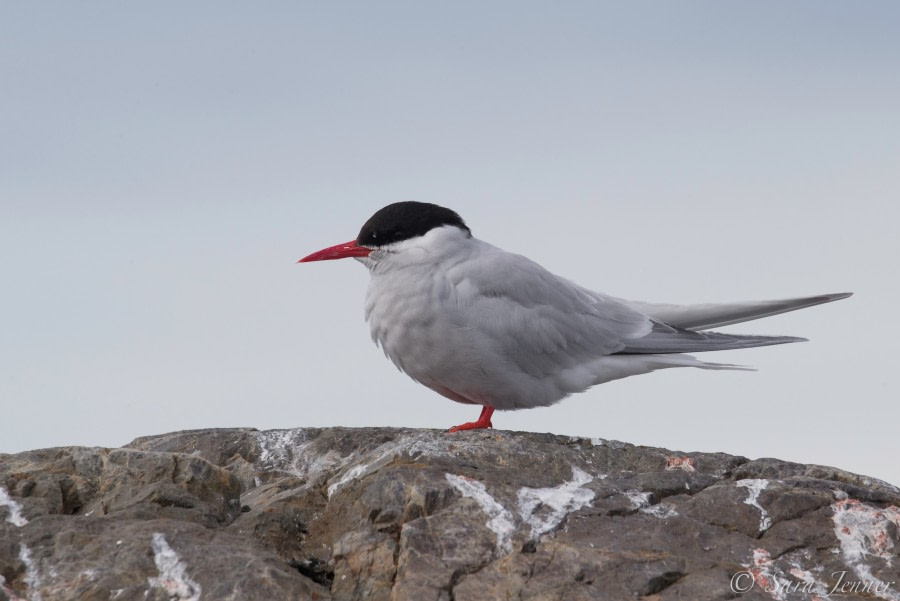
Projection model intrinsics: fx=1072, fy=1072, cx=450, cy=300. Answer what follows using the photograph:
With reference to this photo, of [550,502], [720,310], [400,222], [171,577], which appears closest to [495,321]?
[400,222]

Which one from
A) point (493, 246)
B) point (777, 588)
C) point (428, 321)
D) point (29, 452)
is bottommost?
point (777, 588)

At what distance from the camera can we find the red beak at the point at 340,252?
806cm

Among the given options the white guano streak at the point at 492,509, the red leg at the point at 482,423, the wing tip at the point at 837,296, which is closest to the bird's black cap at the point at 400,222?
the red leg at the point at 482,423

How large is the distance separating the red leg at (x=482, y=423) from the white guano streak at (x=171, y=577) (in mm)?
2590

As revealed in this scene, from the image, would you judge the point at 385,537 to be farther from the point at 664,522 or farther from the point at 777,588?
the point at 777,588

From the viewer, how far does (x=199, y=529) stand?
550cm

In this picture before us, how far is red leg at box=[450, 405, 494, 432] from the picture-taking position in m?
7.49

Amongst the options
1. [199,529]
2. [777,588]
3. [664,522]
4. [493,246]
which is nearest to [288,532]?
[199,529]

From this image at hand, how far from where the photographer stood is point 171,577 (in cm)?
511

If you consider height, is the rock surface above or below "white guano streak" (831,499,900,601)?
above

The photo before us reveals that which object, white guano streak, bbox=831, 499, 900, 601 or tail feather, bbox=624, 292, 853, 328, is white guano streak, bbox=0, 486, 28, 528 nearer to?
white guano streak, bbox=831, 499, 900, 601

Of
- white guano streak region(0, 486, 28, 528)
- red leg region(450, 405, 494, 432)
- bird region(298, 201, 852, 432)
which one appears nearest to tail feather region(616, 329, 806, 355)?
bird region(298, 201, 852, 432)

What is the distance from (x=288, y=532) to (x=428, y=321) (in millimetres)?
2142

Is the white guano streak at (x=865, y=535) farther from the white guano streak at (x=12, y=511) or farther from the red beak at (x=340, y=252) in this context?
the white guano streak at (x=12, y=511)
